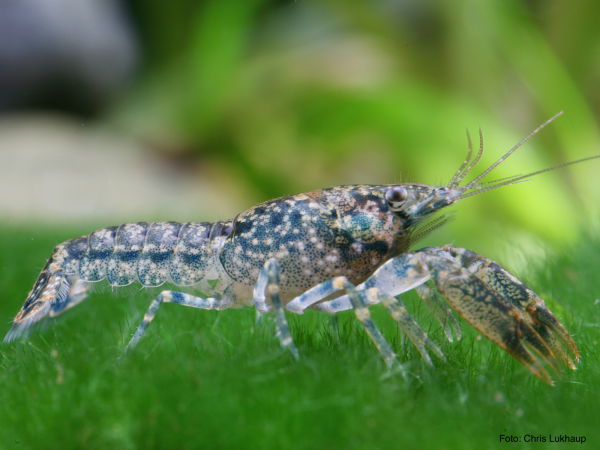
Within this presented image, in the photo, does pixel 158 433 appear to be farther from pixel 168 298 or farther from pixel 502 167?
pixel 502 167

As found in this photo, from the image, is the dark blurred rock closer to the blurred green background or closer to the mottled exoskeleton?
the blurred green background

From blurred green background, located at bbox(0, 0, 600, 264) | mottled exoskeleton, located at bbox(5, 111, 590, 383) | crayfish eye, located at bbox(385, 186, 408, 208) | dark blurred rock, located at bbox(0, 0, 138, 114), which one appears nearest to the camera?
mottled exoskeleton, located at bbox(5, 111, 590, 383)

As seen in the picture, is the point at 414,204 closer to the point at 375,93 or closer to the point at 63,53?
the point at 375,93

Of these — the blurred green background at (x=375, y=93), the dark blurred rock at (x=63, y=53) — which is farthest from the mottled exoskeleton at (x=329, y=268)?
the dark blurred rock at (x=63, y=53)

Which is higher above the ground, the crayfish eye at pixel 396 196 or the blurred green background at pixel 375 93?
the blurred green background at pixel 375 93

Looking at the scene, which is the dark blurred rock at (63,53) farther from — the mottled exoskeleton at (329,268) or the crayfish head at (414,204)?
the crayfish head at (414,204)

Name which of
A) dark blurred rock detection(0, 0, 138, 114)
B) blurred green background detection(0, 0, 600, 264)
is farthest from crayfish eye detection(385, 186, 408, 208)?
dark blurred rock detection(0, 0, 138, 114)

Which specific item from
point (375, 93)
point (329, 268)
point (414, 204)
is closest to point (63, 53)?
point (375, 93)

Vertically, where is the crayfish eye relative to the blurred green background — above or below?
below
